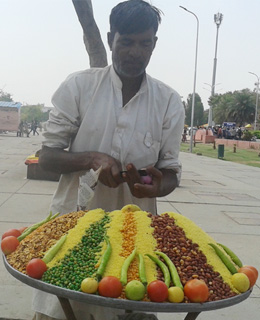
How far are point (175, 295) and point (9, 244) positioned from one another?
2.58 feet

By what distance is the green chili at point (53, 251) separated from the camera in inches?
72.3

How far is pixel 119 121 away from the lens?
2299 millimetres

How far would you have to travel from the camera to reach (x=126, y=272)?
1720mm

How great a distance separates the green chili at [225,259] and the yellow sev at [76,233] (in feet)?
1.67

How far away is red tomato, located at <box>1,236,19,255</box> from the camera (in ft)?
6.64

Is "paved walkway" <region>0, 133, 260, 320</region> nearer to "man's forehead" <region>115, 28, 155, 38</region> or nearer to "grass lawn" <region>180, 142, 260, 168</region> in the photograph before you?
"man's forehead" <region>115, 28, 155, 38</region>

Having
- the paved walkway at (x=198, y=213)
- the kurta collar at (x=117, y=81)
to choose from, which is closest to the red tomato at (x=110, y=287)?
the kurta collar at (x=117, y=81)

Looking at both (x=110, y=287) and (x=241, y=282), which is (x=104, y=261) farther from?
(x=241, y=282)

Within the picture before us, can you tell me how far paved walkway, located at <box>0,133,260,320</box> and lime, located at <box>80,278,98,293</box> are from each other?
219 centimetres

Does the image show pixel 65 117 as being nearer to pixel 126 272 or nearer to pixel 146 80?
pixel 146 80

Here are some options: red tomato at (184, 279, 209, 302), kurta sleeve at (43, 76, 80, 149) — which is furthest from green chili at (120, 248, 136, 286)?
kurta sleeve at (43, 76, 80, 149)

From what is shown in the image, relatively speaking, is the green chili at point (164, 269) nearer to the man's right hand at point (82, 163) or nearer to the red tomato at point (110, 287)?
the red tomato at point (110, 287)

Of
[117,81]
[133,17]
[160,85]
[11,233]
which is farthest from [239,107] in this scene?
[11,233]

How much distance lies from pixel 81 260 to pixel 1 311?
2175 millimetres
